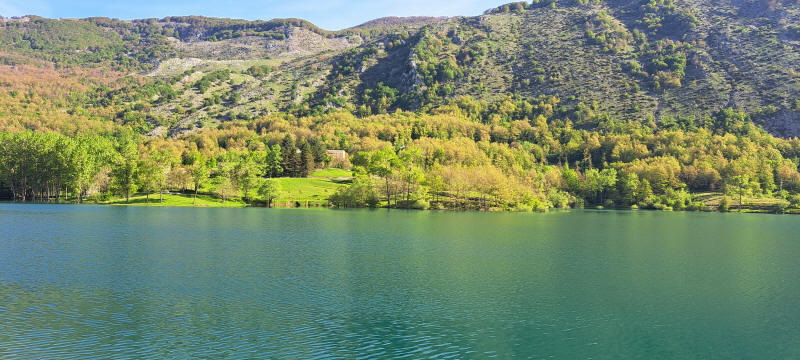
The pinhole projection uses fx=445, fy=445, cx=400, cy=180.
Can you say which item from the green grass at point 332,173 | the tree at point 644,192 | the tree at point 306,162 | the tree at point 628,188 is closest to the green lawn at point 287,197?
the tree at point 306,162

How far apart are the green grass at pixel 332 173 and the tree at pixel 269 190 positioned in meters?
33.6

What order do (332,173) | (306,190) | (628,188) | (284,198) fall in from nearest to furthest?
(284,198) < (306,190) < (332,173) < (628,188)

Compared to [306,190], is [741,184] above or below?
above

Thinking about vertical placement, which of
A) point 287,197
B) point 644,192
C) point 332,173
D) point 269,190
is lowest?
point 287,197

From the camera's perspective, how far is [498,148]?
630ft

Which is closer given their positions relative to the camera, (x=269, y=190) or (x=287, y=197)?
(x=269, y=190)

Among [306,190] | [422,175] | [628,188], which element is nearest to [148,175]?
[306,190]

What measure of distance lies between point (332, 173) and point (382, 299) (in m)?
139

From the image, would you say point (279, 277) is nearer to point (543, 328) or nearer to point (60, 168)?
point (543, 328)

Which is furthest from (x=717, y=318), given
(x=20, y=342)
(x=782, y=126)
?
(x=782, y=126)

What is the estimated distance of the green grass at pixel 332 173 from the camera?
15720cm

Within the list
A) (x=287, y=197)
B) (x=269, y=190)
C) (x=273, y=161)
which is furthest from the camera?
(x=273, y=161)

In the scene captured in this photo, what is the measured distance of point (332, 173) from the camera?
537ft

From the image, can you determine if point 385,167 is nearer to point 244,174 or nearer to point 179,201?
point 244,174
